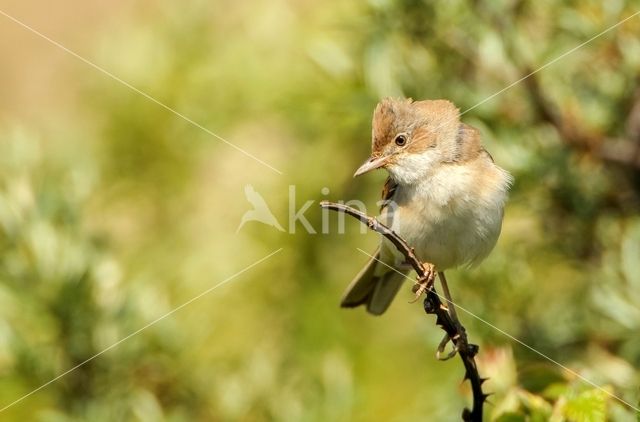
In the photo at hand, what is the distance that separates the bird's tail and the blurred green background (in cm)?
33

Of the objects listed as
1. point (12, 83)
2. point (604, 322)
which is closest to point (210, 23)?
point (12, 83)

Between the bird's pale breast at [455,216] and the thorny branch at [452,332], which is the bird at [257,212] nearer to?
the bird's pale breast at [455,216]

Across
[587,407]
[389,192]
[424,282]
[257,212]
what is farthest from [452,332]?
[257,212]

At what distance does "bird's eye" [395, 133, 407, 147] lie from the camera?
10.9ft

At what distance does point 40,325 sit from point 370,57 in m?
1.65

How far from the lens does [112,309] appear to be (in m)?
3.74

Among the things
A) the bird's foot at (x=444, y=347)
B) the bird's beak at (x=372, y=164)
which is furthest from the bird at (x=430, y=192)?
the bird's foot at (x=444, y=347)

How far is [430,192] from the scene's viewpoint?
3227mm

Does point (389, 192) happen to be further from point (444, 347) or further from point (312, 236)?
point (444, 347)

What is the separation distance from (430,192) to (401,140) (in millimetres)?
224

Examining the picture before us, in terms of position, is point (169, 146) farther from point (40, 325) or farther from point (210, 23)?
point (40, 325)

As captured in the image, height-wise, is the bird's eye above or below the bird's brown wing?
above

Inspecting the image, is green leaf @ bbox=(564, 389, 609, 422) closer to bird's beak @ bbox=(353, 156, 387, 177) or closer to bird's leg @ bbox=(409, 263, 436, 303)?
bird's leg @ bbox=(409, 263, 436, 303)

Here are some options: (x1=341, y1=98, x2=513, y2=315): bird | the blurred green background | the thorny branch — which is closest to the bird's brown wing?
(x1=341, y1=98, x2=513, y2=315): bird
